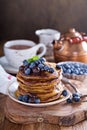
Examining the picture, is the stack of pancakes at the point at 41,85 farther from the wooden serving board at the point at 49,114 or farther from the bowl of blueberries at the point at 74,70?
the bowl of blueberries at the point at 74,70

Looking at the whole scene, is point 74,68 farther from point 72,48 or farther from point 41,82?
point 41,82

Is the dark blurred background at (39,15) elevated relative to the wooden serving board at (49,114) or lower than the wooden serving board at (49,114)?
elevated

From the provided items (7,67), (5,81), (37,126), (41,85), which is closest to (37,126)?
(37,126)

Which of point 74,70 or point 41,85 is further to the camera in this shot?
point 74,70

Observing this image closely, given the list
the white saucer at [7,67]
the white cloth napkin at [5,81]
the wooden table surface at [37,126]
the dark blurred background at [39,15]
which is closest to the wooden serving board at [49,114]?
the wooden table surface at [37,126]

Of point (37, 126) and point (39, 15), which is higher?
point (39, 15)

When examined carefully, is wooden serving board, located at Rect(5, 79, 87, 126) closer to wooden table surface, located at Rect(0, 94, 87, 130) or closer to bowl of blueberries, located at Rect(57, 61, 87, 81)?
wooden table surface, located at Rect(0, 94, 87, 130)
